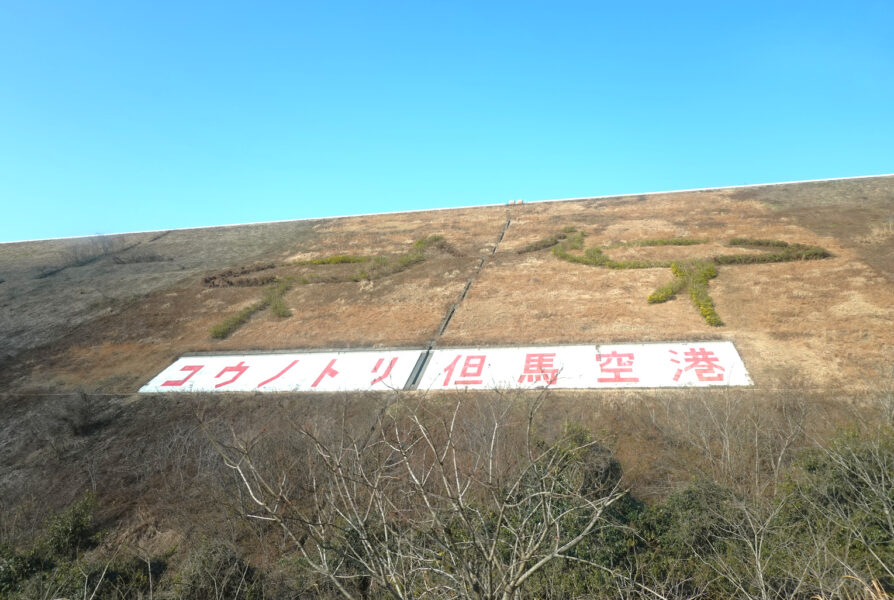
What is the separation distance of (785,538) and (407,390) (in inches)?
321

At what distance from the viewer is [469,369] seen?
14.7 m

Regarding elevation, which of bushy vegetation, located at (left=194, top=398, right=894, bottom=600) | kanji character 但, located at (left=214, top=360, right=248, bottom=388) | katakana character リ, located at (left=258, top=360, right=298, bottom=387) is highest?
kanji character 但, located at (left=214, top=360, right=248, bottom=388)

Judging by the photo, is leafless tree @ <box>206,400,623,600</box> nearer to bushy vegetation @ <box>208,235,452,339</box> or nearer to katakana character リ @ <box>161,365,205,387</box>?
katakana character リ @ <box>161,365,205,387</box>

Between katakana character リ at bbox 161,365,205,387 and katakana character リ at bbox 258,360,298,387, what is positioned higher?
katakana character リ at bbox 161,365,205,387

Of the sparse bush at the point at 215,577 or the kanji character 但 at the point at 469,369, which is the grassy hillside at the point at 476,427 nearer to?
the sparse bush at the point at 215,577

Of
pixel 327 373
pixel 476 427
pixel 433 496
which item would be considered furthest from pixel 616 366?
pixel 433 496

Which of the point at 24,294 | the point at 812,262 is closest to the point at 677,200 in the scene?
the point at 812,262

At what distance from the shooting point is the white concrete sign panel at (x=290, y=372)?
15008 millimetres

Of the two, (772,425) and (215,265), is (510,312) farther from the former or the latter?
(215,265)

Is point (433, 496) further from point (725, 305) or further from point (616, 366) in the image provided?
point (725, 305)

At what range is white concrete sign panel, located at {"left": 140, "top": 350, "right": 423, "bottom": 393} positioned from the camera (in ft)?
49.2

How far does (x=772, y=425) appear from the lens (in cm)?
1105

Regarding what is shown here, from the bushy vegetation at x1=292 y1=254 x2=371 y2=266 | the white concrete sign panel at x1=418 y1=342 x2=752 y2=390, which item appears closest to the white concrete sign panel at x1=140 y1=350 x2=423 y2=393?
the white concrete sign panel at x1=418 y1=342 x2=752 y2=390

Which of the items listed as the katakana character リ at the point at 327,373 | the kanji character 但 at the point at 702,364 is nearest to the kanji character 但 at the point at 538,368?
the kanji character 但 at the point at 702,364
